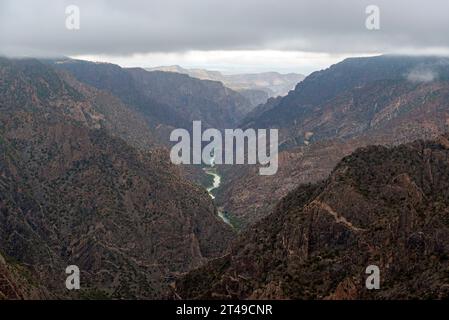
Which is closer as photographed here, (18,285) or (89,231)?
(18,285)

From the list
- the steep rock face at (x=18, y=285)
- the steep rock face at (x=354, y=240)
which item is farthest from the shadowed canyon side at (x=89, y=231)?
the steep rock face at (x=354, y=240)

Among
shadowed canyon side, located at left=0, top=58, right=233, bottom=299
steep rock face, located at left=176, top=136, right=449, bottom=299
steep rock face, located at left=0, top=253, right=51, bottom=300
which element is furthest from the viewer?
shadowed canyon side, located at left=0, top=58, right=233, bottom=299

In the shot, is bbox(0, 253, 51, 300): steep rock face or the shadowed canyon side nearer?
bbox(0, 253, 51, 300): steep rock face

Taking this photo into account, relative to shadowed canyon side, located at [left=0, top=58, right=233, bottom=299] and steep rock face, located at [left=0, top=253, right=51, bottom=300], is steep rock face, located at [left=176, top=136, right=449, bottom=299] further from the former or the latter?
shadowed canyon side, located at [left=0, top=58, right=233, bottom=299]

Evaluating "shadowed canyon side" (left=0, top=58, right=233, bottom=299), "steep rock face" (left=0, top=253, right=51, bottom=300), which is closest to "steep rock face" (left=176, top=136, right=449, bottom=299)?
"steep rock face" (left=0, top=253, right=51, bottom=300)

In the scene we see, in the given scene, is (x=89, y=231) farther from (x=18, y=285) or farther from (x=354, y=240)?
(x=354, y=240)

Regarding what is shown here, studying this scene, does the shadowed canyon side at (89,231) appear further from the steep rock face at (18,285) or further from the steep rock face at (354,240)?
the steep rock face at (354,240)

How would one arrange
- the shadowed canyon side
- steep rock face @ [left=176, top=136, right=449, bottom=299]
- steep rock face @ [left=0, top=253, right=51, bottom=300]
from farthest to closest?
1. the shadowed canyon side
2. steep rock face @ [left=0, top=253, right=51, bottom=300]
3. steep rock face @ [left=176, top=136, right=449, bottom=299]

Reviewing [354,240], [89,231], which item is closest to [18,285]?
[354,240]
